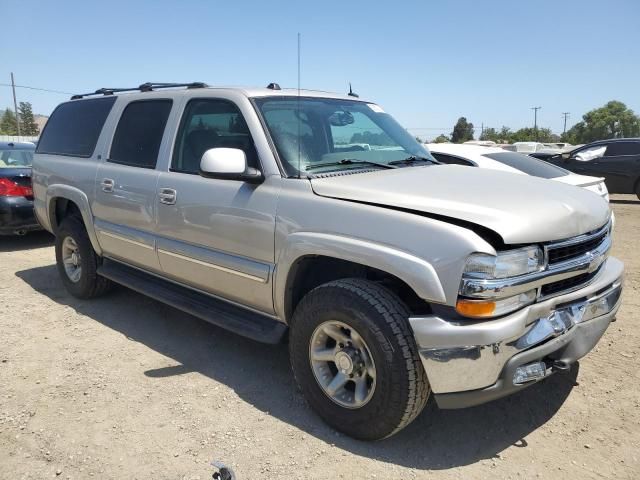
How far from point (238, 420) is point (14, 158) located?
6.72m

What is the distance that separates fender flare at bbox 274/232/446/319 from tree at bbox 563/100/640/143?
81.0m

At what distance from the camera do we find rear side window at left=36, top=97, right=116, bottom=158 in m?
4.87

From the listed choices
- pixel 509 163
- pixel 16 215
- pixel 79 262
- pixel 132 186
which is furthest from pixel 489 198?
pixel 16 215

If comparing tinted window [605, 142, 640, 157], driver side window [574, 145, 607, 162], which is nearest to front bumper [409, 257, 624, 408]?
driver side window [574, 145, 607, 162]

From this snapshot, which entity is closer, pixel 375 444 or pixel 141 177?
pixel 375 444

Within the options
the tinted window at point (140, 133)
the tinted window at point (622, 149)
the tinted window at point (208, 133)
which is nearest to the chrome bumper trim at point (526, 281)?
the tinted window at point (208, 133)

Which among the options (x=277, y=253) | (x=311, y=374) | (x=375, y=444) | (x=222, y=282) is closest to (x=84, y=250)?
(x=222, y=282)

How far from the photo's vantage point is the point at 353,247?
2.70 m

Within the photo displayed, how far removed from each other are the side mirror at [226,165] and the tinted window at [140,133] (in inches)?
43.9

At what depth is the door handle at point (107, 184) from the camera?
14.4 ft

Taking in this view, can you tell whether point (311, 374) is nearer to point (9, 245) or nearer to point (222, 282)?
point (222, 282)

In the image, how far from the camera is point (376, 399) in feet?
8.74

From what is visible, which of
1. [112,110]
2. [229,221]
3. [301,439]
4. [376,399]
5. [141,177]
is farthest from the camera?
[112,110]

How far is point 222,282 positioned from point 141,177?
1.20m
